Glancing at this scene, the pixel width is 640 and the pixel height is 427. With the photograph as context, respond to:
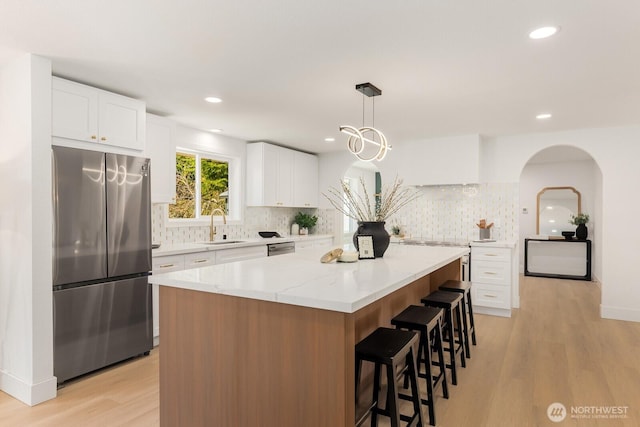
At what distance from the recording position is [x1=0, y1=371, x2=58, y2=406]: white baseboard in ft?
8.59

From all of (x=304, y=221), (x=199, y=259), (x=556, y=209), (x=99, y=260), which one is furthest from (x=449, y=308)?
(x=556, y=209)

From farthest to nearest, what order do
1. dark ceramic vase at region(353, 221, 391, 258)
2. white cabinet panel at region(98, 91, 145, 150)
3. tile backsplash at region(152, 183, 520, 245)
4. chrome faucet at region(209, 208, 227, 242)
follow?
tile backsplash at region(152, 183, 520, 245)
chrome faucet at region(209, 208, 227, 242)
white cabinet panel at region(98, 91, 145, 150)
dark ceramic vase at region(353, 221, 391, 258)

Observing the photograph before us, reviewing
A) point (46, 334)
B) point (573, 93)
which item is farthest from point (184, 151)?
point (573, 93)

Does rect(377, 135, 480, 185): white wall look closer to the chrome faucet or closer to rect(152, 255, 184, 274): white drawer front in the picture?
the chrome faucet

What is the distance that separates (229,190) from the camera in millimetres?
5633

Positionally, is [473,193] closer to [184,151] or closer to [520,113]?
[520,113]

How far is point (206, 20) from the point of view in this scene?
2.14 meters

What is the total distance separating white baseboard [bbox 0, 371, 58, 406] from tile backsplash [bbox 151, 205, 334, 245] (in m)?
1.88

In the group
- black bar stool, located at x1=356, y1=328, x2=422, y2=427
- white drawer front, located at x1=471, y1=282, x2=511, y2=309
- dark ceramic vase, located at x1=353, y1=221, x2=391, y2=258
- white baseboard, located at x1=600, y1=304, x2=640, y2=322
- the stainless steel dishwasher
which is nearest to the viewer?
black bar stool, located at x1=356, y1=328, x2=422, y2=427

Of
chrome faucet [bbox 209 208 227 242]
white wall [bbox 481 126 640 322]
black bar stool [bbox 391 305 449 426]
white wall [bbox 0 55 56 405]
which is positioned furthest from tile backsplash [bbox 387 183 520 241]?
white wall [bbox 0 55 56 405]

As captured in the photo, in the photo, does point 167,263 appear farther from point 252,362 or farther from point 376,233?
point 252,362

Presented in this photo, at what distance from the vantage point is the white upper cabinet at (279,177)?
562cm

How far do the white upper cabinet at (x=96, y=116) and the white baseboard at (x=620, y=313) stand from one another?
5.46m

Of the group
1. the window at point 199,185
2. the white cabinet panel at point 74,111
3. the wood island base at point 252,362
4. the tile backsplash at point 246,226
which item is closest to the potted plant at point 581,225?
the tile backsplash at point 246,226
